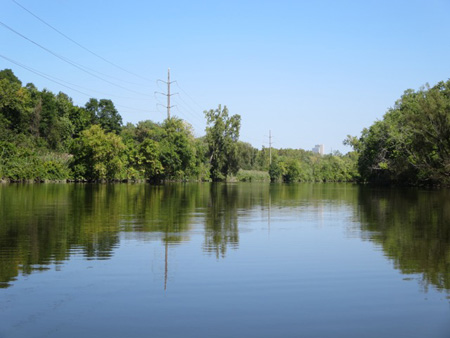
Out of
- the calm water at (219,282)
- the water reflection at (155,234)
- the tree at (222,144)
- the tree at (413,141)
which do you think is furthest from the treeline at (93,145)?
the calm water at (219,282)

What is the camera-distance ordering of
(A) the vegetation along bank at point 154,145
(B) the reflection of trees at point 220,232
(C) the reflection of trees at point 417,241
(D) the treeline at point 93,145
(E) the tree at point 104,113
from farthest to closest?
1. (E) the tree at point 104,113
2. (D) the treeline at point 93,145
3. (A) the vegetation along bank at point 154,145
4. (B) the reflection of trees at point 220,232
5. (C) the reflection of trees at point 417,241

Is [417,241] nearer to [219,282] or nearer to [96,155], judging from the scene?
[219,282]

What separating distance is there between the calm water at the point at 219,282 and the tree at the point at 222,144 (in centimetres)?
7639

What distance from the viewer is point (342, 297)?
640 centimetres

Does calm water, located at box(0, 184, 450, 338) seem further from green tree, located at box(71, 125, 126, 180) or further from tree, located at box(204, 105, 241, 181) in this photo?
tree, located at box(204, 105, 241, 181)

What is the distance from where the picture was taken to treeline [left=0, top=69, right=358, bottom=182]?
56.2 meters

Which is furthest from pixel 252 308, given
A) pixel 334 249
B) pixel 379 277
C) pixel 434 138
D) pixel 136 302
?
pixel 434 138

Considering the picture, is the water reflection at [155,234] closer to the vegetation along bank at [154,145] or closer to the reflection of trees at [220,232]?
the reflection of trees at [220,232]

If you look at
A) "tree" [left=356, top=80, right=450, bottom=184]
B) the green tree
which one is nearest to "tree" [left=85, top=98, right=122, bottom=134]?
the green tree

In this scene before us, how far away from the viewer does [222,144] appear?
90875 mm

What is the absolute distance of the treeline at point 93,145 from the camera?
5619cm

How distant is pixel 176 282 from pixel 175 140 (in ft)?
221

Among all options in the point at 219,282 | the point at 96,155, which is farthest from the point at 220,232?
the point at 96,155

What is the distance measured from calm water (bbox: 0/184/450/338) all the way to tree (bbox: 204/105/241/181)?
76.4 metres
